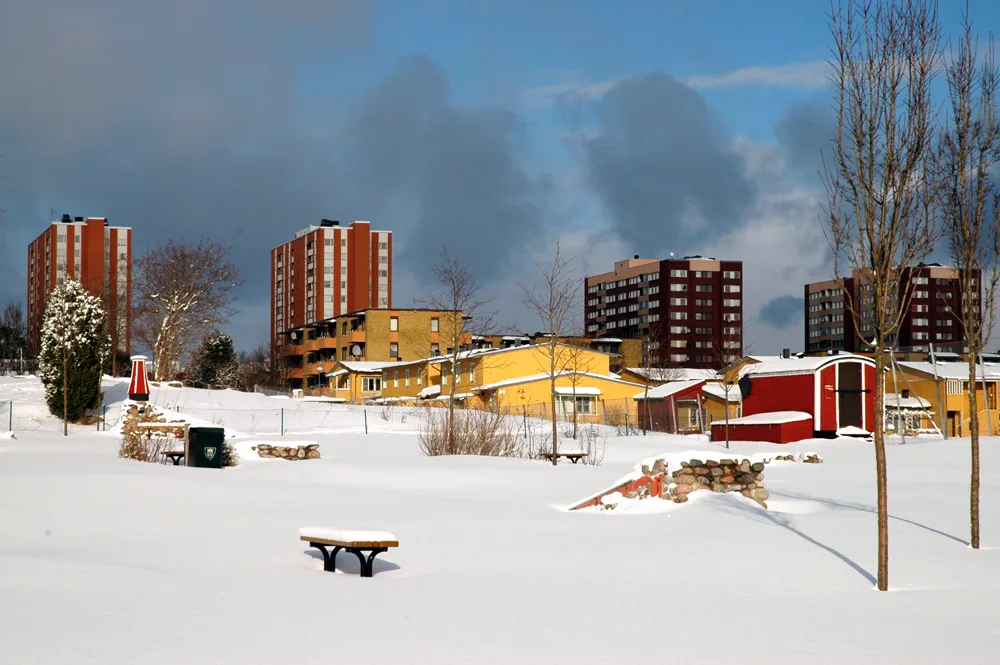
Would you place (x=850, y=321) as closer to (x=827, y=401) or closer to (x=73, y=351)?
(x=827, y=401)

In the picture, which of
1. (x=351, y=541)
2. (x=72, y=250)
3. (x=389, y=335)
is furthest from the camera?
(x=72, y=250)

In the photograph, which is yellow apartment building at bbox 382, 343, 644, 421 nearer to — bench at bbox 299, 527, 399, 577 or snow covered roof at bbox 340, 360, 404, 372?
snow covered roof at bbox 340, 360, 404, 372

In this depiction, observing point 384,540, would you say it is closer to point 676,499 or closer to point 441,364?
point 676,499

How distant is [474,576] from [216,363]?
75.6 meters

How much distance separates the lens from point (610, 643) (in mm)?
8242

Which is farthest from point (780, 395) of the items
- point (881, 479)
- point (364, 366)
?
point (364, 366)

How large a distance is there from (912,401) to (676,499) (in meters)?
41.4

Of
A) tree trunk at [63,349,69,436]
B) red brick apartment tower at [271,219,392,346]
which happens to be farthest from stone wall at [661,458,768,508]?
red brick apartment tower at [271,219,392,346]

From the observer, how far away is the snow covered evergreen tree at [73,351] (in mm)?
40375

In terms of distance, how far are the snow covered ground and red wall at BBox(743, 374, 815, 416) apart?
2345cm

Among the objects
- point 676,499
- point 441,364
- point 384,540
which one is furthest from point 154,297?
point 384,540

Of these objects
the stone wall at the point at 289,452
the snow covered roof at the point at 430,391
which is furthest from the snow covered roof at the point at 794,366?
the snow covered roof at the point at 430,391

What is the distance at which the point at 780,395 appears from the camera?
4622cm

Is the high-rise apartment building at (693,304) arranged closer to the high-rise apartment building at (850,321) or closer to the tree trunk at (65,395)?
the high-rise apartment building at (850,321)
